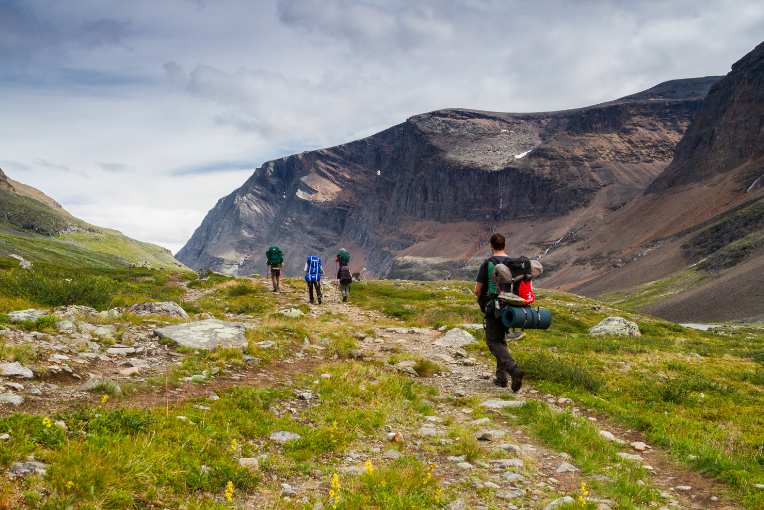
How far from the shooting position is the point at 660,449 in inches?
256

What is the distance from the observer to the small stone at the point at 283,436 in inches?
227

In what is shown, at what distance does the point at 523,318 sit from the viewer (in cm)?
902

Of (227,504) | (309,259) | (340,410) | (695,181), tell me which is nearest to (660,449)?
(340,410)

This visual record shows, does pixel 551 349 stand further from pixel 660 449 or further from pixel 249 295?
pixel 249 295

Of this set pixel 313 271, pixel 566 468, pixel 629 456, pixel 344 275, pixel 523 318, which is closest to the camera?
pixel 566 468

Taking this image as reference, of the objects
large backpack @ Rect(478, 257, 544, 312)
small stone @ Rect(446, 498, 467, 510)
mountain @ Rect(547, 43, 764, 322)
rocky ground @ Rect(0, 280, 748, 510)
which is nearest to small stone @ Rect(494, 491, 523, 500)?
rocky ground @ Rect(0, 280, 748, 510)

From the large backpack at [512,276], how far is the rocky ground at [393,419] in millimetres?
2212

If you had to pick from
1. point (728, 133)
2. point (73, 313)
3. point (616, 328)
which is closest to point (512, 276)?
point (73, 313)

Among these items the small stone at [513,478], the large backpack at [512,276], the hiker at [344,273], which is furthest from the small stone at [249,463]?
the hiker at [344,273]

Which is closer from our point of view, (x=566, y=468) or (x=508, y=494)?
(x=508, y=494)

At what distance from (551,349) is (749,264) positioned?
9699 centimetres

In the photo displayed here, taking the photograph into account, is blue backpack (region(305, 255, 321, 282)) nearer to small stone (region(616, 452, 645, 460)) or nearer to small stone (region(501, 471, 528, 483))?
small stone (region(616, 452, 645, 460))

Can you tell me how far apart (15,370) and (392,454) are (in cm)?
537

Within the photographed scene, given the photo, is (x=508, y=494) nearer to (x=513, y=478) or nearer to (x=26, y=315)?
(x=513, y=478)
